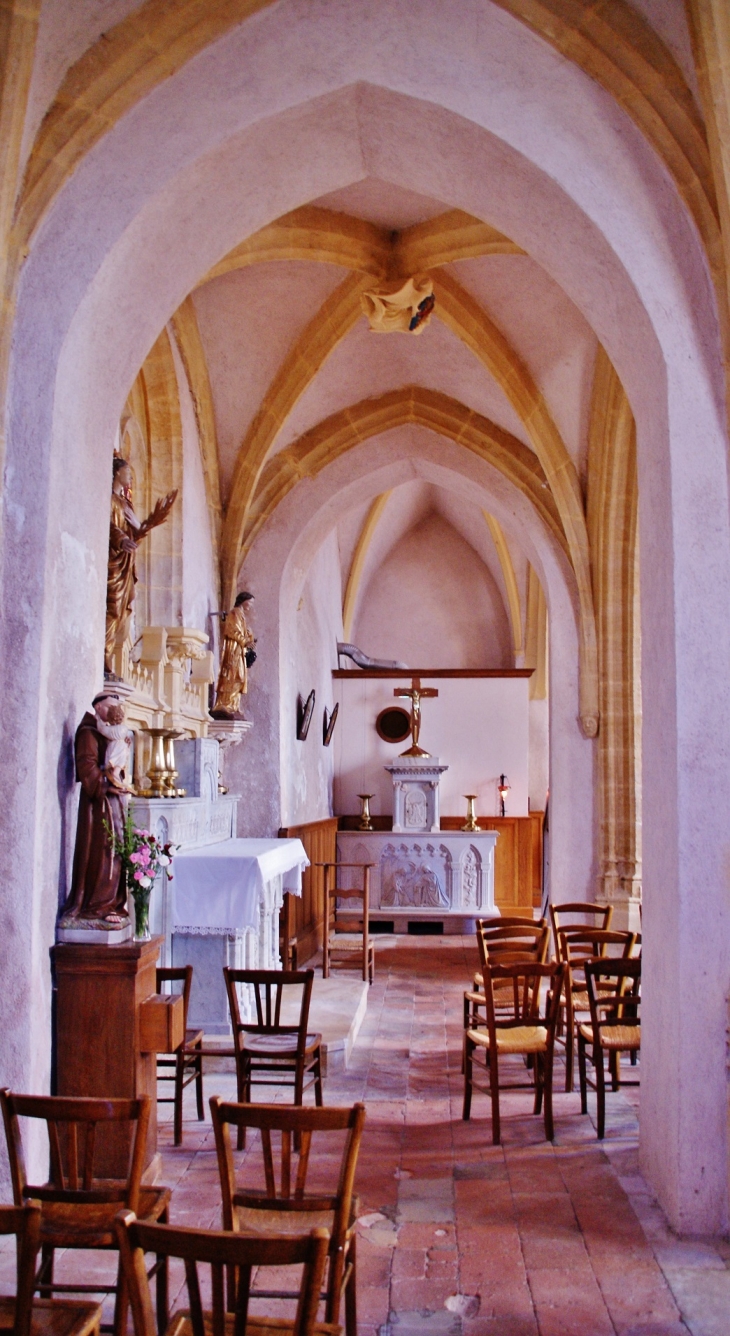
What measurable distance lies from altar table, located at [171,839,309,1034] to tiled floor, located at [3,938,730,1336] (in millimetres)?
476

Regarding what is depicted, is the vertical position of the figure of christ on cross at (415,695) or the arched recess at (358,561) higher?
the arched recess at (358,561)

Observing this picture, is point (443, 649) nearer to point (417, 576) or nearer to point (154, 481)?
point (417, 576)

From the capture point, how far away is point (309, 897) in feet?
36.7

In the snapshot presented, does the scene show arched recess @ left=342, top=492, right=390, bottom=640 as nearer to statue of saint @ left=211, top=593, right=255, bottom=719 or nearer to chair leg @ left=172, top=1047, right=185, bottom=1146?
statue of saint @ left=211, top=593, right=255, bottom=719

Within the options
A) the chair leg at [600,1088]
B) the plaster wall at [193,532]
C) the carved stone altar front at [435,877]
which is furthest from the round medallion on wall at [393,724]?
the chair leg at [600,1088]

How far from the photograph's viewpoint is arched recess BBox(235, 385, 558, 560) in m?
9.79

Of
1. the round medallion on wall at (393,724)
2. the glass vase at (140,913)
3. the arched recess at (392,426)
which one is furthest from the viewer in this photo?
the round medallion on wall at (393,724)

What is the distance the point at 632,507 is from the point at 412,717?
614cm

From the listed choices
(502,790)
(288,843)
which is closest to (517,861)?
(502,790)

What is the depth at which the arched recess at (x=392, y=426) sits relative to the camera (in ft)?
32.1

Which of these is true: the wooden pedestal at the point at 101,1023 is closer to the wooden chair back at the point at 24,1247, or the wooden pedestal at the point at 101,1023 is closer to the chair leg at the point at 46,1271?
the chair leg at the point at 46,1271

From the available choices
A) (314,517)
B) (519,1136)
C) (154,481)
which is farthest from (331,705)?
(519,1136)

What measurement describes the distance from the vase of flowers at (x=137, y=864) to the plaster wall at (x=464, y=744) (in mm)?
9593

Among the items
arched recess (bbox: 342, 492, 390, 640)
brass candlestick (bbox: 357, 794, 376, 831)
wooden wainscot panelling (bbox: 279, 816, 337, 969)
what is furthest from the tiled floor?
arched recess (bbox: 342, 492, 390, 640)
